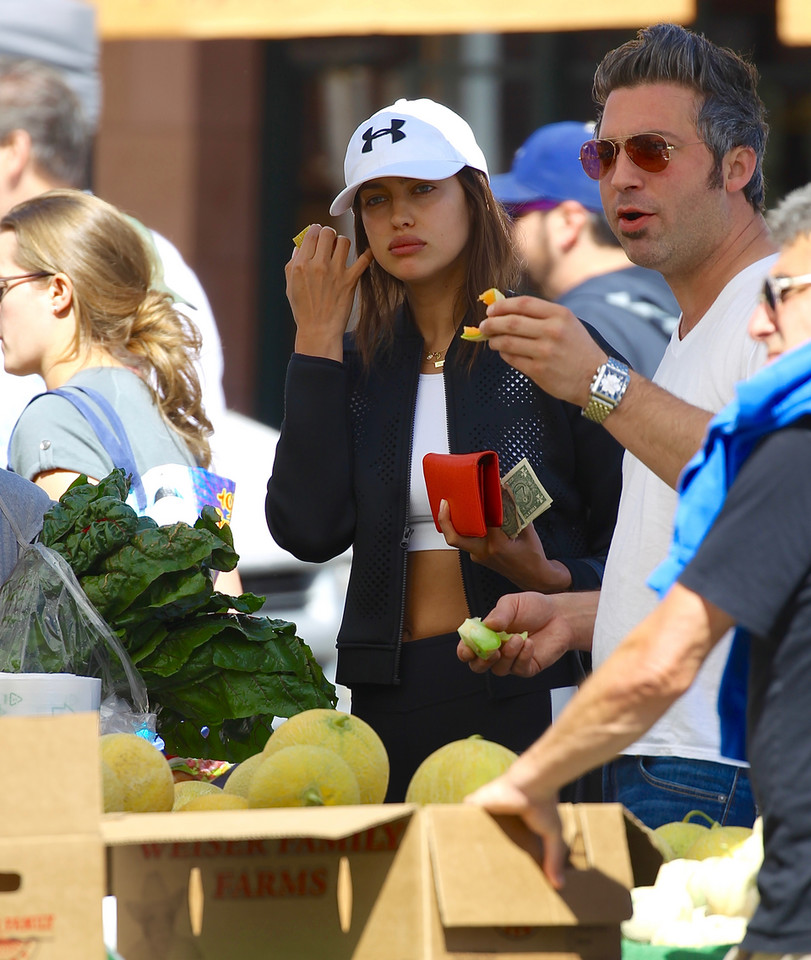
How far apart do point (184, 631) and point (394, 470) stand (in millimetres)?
546

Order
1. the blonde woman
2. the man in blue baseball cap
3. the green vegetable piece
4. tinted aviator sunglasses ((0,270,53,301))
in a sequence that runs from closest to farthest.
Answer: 1. the green vegetable piece
2. the blonde woman
3. tinted aviator sunglasses ((0,270,53,301))
4. the man in blue baseball cap

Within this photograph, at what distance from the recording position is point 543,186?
5.09 metres

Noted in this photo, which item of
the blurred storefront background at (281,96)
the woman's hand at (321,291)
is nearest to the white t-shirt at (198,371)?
the woman's hand at (321,291)

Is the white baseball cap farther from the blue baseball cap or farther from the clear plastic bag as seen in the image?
the blue baseball cap

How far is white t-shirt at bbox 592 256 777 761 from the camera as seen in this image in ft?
7.88

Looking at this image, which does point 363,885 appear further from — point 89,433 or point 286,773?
point 89,433

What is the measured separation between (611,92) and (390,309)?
2.24 ft

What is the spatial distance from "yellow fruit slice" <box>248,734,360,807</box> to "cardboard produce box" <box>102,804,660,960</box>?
94 mm

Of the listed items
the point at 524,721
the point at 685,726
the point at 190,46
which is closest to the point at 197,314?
the point at 524,721

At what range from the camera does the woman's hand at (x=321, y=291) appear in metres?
3.03

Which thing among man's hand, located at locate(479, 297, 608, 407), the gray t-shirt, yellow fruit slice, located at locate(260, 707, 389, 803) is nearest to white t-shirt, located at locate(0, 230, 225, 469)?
the gray t-shirt

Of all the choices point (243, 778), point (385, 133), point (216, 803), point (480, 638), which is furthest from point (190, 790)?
point (385, 133)

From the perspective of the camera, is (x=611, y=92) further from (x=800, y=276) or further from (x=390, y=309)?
(x=800, y=276)

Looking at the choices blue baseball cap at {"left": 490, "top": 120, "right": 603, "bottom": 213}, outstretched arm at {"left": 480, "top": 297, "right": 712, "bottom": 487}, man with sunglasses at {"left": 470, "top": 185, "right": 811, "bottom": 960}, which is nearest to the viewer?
man with sunglasses at {"left": 470, "top": 185, "right": 811, "bottom": 960}
